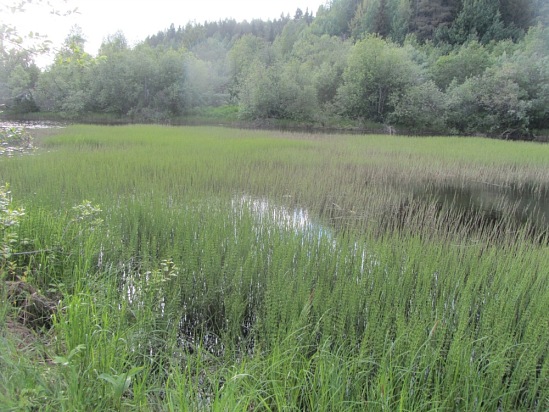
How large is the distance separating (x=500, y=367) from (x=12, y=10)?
13.3ft

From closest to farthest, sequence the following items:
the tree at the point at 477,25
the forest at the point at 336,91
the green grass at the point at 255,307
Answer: the green grass at the point at 255,307, the forest at the point at 336,91, the tree at the point at 477,25

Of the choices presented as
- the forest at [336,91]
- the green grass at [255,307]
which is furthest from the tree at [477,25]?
the green grass at [255,307]

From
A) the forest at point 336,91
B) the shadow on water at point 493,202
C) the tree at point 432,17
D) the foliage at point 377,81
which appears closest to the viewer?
the shadow on water at point 493,202

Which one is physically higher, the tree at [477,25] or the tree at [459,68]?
the tree at [477,25]

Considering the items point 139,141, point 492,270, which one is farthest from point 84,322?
point 139,141

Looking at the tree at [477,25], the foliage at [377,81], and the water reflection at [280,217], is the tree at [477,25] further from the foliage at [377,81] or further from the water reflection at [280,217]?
the water reflection at [280,217]

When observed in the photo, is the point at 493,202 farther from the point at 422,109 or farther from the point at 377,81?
the point at 377,81

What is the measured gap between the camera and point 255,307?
10.6 feet

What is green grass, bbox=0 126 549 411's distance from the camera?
202 cm

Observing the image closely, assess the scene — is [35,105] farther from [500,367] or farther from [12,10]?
[500,367]

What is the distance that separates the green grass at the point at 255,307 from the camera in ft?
6.62

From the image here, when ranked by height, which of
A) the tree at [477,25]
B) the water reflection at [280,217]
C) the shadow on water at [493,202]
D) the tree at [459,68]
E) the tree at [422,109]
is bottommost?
the shadow on water at [493,202]

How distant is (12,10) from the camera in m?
2.96

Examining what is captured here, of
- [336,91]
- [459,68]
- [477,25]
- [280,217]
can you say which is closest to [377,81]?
[336,91]
